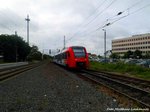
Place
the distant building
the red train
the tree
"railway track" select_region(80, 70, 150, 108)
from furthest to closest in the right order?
the distant building, the tree, the red train, "railway track" select_region(80, 70, 150, 108)

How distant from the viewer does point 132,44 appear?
144375 mm

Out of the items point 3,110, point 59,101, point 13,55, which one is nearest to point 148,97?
point 59,101

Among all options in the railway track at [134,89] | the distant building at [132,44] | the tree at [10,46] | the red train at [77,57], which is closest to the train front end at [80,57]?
the red train at [77,57]

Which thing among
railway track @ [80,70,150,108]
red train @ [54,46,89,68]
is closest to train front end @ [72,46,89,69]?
red train @ [54,46,89,68]

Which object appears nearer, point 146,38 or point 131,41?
point 146,38

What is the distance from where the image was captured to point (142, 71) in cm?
2588

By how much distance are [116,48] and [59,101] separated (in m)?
154

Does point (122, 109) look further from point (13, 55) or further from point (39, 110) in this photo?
point (13, 55)

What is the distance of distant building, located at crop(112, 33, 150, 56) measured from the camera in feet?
429

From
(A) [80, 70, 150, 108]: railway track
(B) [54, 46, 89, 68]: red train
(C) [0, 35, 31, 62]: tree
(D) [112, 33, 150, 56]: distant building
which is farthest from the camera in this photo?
(D) [112, 33, 150, 56]: distant building

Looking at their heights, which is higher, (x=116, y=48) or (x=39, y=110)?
(x=116, y=48)

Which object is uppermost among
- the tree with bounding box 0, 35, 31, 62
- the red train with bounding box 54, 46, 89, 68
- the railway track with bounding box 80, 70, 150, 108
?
the tree with bounding box 0, 35, 31, 62

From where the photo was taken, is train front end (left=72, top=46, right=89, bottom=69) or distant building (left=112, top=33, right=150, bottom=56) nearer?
train front end (left=72, top=46, right=89, bottom=69)

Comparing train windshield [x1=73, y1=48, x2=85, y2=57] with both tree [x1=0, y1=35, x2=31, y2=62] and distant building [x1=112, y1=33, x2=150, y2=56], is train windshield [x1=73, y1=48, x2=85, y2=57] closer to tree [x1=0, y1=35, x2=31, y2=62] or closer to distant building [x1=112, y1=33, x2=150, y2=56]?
tree [x1=0, y1=35, x2=31, y2=62]
